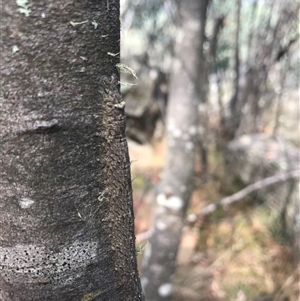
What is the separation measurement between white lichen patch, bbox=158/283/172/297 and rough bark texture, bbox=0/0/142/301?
1.71 m

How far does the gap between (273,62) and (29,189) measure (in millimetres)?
3742

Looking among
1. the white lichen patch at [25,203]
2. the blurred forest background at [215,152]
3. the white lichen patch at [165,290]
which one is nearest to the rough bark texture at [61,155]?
the white lichen patch at [25,203]

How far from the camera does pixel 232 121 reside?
14.1ft

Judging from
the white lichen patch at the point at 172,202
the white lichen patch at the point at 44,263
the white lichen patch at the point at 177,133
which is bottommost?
the white lichen patch at the point at 172,202

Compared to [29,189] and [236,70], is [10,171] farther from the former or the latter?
[236,70]

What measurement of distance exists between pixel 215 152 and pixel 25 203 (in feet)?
13.7

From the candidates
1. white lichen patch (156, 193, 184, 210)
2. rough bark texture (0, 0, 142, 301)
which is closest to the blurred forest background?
white lichen patch (156, 193, 184, 210)

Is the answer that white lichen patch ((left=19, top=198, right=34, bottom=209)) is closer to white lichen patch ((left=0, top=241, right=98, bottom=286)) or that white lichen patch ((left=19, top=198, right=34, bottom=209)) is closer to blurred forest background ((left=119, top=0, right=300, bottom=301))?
white lichen patch ((left=0, top=241, right=98, bottom=286))

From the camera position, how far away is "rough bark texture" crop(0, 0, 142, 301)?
1.26 ft

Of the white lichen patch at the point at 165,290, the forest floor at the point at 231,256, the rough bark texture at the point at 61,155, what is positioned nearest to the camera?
the rough bark texture at the point at 61,155

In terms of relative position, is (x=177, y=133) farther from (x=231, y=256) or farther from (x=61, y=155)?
(x=61, y=155)

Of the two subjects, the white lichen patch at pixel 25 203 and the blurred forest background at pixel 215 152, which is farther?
the blurred forest background at pixel 215 152

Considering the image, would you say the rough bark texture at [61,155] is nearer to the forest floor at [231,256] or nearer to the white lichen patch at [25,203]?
the white lichen patch at [25,203]

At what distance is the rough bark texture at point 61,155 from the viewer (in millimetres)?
385
